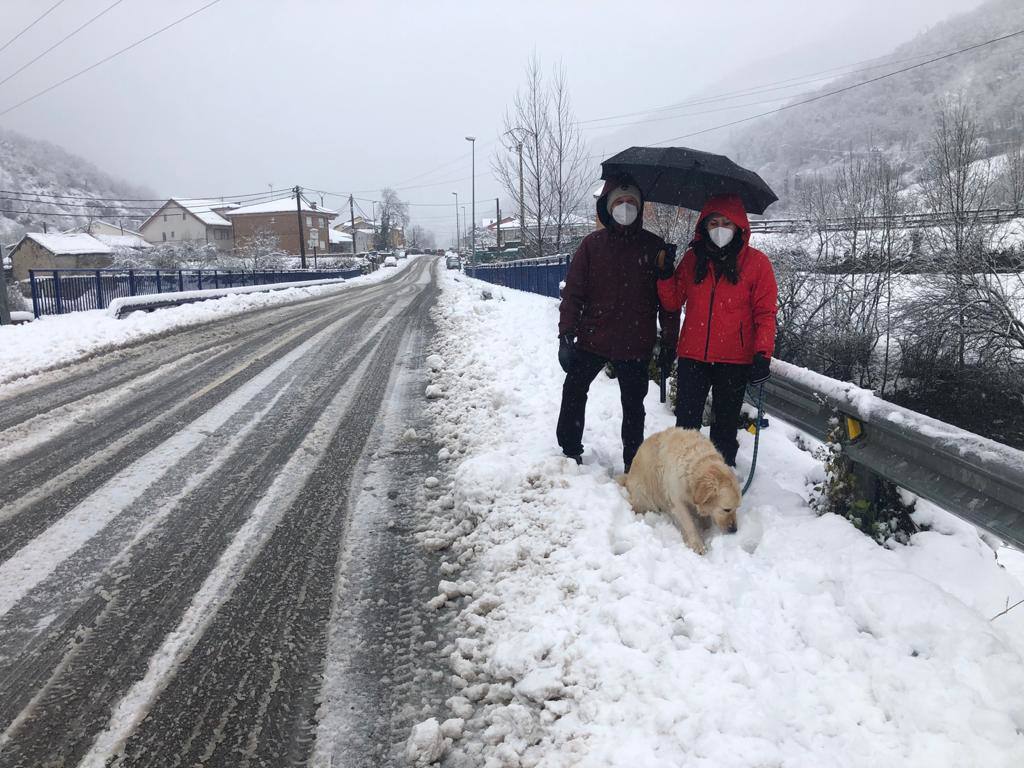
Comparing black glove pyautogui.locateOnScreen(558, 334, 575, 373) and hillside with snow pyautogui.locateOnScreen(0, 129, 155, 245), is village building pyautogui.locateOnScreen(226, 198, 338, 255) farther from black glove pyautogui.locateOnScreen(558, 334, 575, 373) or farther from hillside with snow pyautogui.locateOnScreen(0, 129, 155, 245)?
black glove pyautogui.locateOnScreen(558, 334, 575, 373)

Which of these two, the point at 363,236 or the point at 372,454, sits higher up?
the point at 363,236

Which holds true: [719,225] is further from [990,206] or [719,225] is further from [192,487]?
[990,206]

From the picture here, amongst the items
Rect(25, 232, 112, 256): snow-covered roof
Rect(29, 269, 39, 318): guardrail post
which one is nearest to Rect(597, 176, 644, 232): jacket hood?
Rect(29, 269, 39, 318): guardrail post

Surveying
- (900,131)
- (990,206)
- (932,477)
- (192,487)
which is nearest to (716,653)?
(932,477)

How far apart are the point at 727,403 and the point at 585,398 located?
3.51 ft

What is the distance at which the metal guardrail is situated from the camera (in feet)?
8.05

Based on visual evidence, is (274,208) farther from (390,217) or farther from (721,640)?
(721,640)

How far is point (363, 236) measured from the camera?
12875cm

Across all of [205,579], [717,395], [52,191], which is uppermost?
[52,191]

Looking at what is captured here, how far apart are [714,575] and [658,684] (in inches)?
34.9

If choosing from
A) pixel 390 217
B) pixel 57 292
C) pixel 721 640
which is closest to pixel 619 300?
pixel 721 640

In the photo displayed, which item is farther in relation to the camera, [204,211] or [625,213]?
[204,211]

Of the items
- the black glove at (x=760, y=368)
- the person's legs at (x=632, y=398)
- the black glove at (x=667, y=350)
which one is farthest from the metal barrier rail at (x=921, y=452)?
the person's legs at (x=632, y=398)

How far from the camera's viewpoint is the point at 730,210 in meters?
3.82
